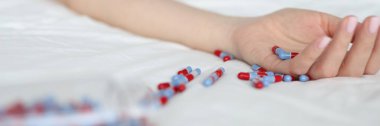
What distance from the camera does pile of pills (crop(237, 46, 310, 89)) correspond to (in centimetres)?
63

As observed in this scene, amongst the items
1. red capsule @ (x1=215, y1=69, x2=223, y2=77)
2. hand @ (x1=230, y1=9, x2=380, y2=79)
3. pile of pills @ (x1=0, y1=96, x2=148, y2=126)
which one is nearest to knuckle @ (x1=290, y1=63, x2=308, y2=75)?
hand @ (x1=230, y1=9, x2=380, y2=79)

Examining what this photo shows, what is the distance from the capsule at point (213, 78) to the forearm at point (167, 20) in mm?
162

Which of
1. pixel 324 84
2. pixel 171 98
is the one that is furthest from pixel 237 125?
pixel 324 84

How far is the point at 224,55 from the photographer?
83 centimetres

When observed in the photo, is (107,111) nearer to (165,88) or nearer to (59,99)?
(59,99)

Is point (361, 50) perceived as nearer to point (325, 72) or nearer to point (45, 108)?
point (325, 72)

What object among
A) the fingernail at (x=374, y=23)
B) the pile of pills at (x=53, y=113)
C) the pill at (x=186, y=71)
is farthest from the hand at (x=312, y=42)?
the pile of pills at (x=53, y=113)

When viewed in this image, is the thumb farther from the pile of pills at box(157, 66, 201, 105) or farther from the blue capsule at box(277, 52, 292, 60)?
the pile of pills at box(157, 66, 201, 105)

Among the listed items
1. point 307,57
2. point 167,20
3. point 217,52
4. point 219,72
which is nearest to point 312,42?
point 307,57

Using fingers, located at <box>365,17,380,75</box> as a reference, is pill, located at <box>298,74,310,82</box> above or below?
below

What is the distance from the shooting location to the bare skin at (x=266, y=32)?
61 centimetres

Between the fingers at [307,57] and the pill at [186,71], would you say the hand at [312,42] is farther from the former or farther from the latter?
the pill at [186,71]

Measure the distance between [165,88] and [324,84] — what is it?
0.72 feet

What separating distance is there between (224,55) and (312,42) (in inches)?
8.4
